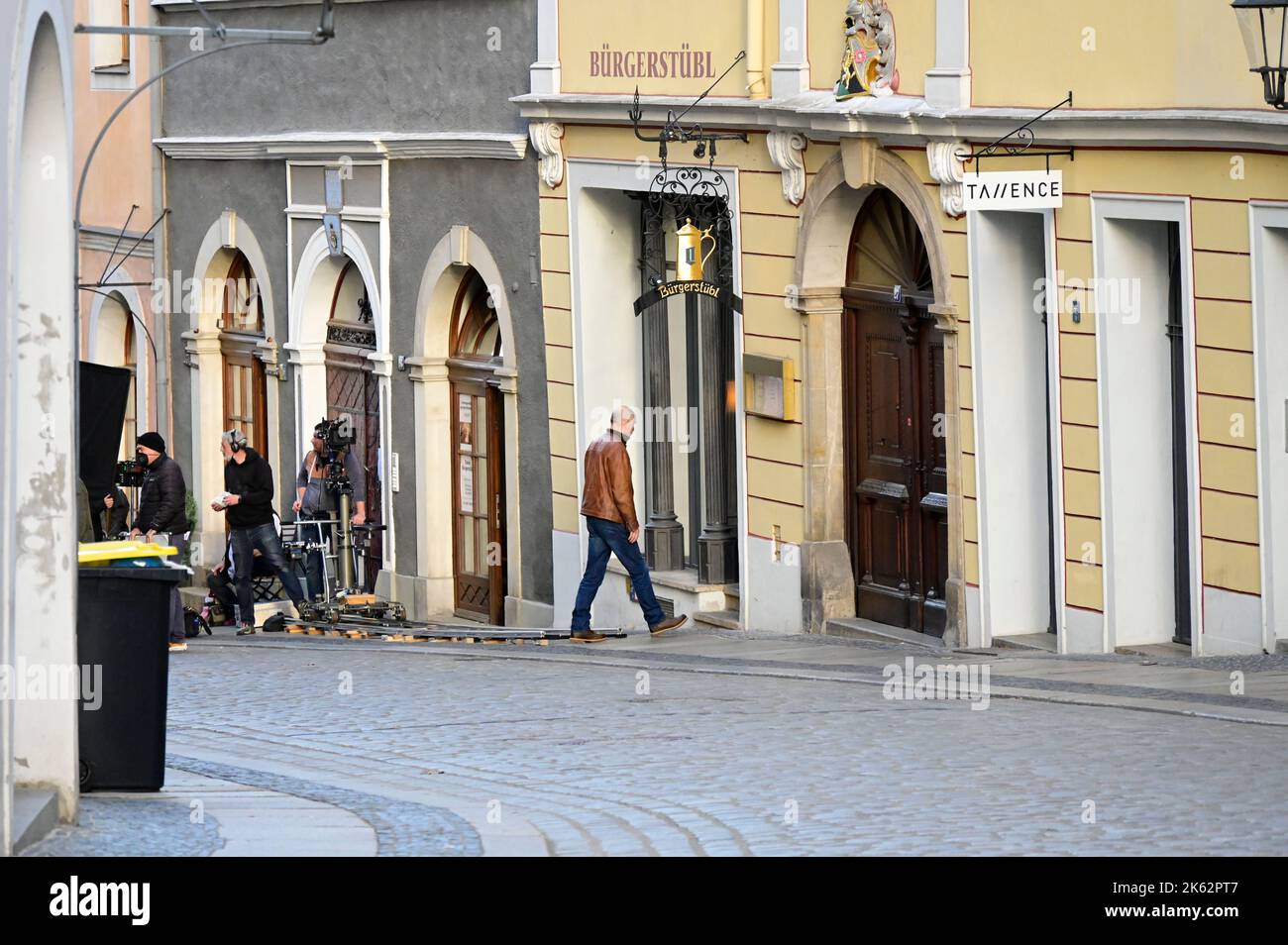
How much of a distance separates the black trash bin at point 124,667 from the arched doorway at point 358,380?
15.0m

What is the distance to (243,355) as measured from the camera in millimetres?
27141

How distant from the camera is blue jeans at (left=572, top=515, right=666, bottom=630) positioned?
1856cm

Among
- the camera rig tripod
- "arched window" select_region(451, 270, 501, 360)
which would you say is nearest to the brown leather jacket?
"arched window" select_region(451, 270, 501, 360)

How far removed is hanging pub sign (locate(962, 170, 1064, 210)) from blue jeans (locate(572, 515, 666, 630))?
3.92 metres

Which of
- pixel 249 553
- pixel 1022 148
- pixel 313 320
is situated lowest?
pixel 249 553

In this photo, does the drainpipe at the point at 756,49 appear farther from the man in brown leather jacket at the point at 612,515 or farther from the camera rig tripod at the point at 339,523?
the camera rig tripod at the point at 339,523

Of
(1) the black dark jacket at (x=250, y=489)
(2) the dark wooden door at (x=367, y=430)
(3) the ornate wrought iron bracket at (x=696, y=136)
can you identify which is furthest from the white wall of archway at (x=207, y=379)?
(3) the ornate wrought iron bracket at (x=696, y=136)

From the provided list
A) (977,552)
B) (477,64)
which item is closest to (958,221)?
(977,552)

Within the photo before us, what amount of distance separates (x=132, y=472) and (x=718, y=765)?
14.7 m

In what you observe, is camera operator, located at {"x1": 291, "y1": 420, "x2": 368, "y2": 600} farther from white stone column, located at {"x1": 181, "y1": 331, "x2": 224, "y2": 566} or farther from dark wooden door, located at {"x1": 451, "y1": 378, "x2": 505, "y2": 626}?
white stone column, located at {"x1": 181, "y1": 331, "x2": 224, "y2": 566}

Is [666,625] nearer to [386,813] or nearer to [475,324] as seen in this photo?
[475,324]

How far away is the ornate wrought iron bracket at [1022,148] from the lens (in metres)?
15.5

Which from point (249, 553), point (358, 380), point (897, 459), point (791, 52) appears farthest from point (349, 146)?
point (897, 459)

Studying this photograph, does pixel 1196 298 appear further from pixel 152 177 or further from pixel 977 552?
pixel 152 177
